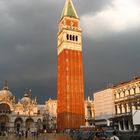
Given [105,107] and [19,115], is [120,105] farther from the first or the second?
[19,115]

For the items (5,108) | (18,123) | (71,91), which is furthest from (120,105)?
(5,108)

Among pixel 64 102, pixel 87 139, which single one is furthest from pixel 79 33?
pixel 87 139

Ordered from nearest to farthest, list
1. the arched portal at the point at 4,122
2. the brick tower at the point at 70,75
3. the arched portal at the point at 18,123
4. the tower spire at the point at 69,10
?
the brick tower at the point at 70,75 → the tower spire at the point at 69,10 → the arched portal at the point at 4,122 → the arched portal at the point at 18,123

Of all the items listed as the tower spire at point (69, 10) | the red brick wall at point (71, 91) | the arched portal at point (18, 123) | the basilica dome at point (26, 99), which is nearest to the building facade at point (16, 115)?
the arched portal at point (18, 123)

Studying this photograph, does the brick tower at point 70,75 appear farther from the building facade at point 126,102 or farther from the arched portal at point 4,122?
the arched portal at point 4,122

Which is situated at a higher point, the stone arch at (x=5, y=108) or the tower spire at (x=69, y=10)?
the tower spire at (x=69, y=10)

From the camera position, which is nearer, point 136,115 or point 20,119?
point 136,115

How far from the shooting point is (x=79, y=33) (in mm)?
86312

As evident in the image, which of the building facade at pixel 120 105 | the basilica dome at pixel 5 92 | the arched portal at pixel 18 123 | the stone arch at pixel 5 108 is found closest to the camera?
the building facade at pixel 120 105

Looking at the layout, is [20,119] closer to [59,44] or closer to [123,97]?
[59,44]

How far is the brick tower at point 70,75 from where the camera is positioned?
7781 cm

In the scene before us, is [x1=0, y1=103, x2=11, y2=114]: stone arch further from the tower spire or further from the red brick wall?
Result: the tower spire

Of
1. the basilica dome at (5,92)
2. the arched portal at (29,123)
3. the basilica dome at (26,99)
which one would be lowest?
the arched portal at (29,123)

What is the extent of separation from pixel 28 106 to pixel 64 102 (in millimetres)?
30479
